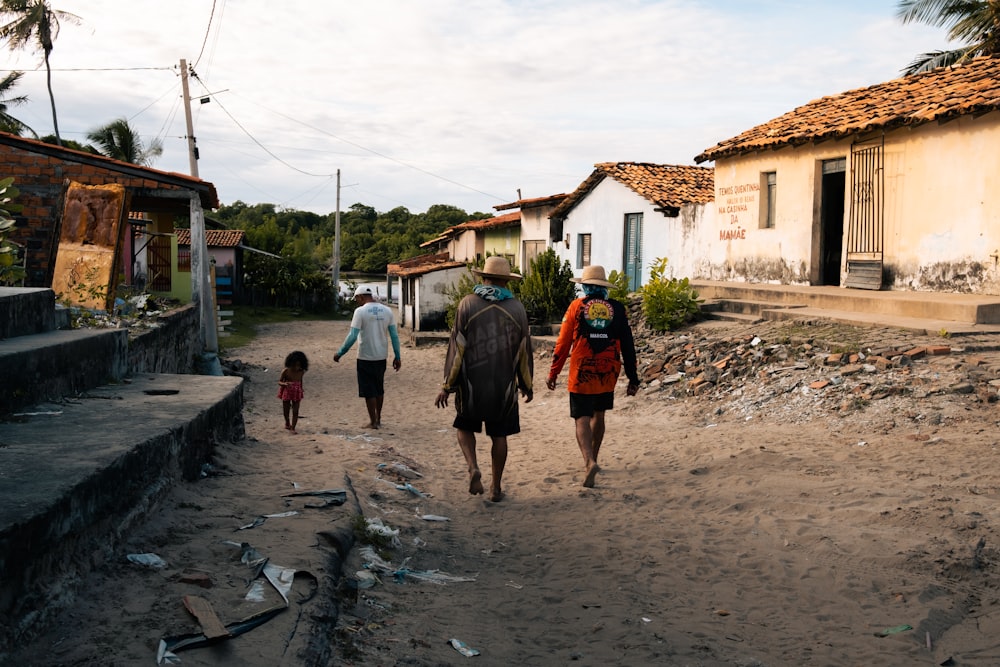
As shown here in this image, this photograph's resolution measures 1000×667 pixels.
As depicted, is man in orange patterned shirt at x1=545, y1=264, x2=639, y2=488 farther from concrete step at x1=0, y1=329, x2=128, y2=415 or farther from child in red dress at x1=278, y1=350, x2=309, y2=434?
concrete step at x1=0, y1=329, x2=128, y2=415

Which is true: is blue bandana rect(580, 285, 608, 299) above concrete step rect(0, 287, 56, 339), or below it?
above

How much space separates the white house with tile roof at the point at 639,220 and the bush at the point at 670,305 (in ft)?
12.9

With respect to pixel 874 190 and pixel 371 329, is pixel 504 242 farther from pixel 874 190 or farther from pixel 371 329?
pixel 371 329

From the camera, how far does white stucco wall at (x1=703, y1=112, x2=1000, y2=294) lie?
1166 centimetres

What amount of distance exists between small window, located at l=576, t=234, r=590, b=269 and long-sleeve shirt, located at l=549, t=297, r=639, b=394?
17.9 metres

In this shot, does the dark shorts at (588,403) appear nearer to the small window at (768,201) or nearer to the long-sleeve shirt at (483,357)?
the long-sleeve shirt at (483,357)

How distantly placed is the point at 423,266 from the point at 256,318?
1102cm

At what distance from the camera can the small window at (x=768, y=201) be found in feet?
52.8

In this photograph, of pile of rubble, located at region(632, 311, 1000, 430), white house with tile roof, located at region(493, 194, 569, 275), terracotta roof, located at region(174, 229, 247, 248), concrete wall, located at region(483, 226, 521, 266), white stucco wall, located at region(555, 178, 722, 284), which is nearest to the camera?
pile of rubble, located at region(632, 311, 1000, 430)

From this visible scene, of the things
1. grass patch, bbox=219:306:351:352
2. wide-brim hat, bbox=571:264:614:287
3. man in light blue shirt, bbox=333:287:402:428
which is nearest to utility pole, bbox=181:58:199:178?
grass patch, bbox=219:306:351:352

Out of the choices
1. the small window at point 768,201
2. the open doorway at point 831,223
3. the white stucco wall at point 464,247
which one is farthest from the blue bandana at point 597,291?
the white stucco wall at point 464,247

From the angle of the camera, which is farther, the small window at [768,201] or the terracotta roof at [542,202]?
the terracotta roof at [542,202]

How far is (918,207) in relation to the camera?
12.8 metres

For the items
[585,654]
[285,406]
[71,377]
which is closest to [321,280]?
[285,406]
